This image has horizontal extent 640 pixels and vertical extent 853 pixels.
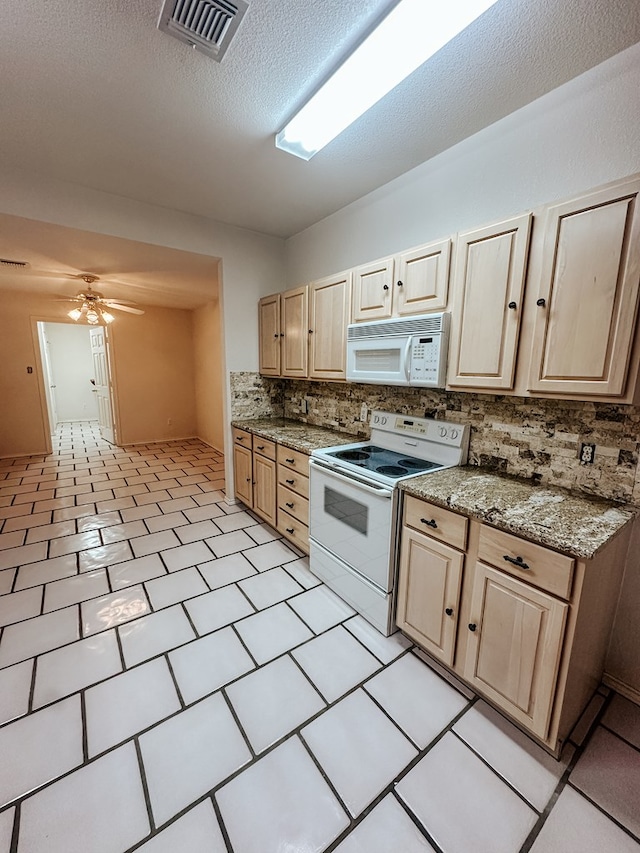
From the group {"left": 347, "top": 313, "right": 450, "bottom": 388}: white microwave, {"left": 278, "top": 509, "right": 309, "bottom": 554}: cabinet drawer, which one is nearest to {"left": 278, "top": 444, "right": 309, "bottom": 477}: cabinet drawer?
{"left": 278, "top": 509, "right": 309, "bottom": 554}: cabinet drawer

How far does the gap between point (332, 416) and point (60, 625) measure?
7.62 feet

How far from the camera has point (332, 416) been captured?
315cm

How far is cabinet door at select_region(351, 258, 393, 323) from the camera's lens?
2145 millimetres

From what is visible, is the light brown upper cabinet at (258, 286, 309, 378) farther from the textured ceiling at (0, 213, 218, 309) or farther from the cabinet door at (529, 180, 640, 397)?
the cabinet door at (529, 180, 640, 397)

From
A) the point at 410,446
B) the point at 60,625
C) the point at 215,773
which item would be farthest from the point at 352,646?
the point at 60,625

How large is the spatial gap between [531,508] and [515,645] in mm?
528

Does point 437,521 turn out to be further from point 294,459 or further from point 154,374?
point 154,374

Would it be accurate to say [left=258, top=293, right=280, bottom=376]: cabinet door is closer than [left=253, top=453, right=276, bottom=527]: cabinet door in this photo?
No

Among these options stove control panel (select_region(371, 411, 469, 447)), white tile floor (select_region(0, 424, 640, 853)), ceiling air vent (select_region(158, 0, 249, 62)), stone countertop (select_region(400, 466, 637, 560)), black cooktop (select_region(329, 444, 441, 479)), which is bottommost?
white tile floor (select_region(0, 424, 640, 853))

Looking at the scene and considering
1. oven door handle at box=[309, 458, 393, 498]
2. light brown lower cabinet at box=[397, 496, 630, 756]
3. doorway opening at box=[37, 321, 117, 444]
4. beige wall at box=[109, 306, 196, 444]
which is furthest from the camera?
doorway opening at box=[37, 321, 117, 444]

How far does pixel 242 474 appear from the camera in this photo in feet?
11.0

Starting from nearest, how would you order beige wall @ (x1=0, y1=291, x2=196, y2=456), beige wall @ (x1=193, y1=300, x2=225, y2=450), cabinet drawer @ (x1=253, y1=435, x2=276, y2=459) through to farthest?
cabinet drawer @ (x1=253, y1=435, x2=276, y2=459) → beige wall @ (x1=0, y1=291, x2=196, y2=456) → beige wall @ (x1=193, y1=300, x2=225, y2=450)

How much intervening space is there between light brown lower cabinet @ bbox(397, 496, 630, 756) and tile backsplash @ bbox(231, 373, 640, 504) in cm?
27

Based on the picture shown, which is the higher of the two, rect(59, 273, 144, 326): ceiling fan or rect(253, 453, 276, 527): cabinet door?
rect(59, 273, 144, 326): ceiling fan
